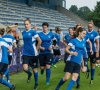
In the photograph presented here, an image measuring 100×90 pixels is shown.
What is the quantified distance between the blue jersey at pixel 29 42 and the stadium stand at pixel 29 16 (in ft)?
31.0

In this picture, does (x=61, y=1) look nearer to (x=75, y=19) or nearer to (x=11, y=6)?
(x=75, y=19)

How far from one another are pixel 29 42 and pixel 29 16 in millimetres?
16720

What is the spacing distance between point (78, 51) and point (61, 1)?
31.4 m

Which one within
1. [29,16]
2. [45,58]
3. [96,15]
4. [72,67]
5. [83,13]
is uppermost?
[29,16]

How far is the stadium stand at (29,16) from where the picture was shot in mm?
21330

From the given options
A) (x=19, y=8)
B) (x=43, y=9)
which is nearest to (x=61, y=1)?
(x=43, y=9)

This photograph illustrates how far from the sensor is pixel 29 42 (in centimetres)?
894

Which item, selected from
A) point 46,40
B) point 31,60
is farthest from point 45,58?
point 31,60

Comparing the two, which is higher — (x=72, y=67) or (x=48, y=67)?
(x=72, y=67)

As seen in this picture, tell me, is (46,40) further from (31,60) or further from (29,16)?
(29,16)

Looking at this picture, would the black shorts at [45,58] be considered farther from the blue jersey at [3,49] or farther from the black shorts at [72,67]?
the blue jersey at [3,49]

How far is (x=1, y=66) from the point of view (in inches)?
305

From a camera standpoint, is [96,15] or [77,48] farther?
[96,15]

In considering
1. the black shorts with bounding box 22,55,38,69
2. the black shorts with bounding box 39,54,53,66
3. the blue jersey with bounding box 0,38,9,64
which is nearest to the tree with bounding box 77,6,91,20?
the black shorts with bounding box 39,54,53,66
